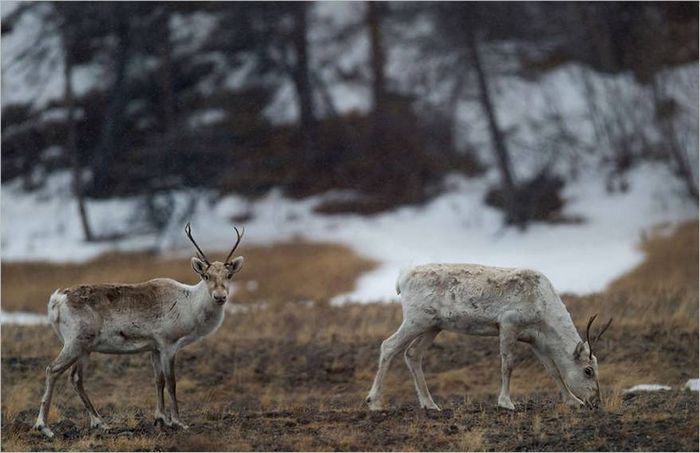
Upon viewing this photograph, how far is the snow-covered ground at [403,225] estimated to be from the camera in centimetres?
3831

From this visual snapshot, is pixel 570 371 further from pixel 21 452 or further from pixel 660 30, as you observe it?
pixel 660 30

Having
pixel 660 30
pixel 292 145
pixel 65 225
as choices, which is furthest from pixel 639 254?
pixel 65 225

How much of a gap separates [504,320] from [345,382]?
20.9 ft

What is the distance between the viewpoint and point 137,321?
1425cm

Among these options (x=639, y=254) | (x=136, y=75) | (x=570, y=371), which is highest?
(x=136, y=75)

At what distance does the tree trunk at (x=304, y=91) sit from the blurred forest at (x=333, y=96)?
0.06 meters

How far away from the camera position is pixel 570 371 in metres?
14.9

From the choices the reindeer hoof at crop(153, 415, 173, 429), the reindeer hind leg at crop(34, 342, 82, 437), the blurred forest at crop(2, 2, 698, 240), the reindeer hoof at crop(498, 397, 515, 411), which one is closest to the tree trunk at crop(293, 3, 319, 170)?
the blurred forest at crop(2, 2, 698, 240)

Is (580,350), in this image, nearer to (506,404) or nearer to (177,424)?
(506,404)

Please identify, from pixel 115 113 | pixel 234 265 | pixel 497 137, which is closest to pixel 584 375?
pixel 234 265

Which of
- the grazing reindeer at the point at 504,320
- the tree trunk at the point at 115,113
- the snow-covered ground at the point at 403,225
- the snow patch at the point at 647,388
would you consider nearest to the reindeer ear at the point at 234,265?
the grazing reindeer at the point at 504,320

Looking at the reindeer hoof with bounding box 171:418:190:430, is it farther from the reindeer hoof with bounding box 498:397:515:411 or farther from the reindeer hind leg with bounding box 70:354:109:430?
the reindeer hoof with bounding box 498:397:515:411

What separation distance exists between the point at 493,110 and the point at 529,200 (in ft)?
13.1

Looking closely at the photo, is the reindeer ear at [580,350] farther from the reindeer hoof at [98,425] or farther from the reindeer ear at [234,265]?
the reindeer hoof at [98,425]
